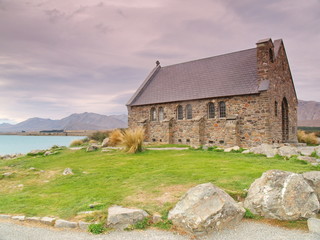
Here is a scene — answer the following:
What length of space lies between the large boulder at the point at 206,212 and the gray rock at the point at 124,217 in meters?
0.73

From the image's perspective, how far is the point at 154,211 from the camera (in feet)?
21.9

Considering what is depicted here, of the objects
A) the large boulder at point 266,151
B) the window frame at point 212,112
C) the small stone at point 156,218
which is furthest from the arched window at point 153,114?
the small stone at point 156,218

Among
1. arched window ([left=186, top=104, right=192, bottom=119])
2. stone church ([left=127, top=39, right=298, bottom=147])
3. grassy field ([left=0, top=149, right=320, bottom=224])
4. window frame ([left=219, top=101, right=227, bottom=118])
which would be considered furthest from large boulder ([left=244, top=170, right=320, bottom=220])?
arched window ([left=186, top=104, right=192, bottom=119])

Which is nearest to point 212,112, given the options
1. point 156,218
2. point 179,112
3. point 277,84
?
point 179,112

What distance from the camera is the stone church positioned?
2203cm

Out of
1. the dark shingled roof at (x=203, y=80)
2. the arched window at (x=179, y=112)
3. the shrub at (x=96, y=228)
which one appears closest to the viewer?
the shrub at (x=96, y=228)

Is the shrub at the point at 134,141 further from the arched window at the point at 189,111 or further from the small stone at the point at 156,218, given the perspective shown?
the small stone at the point at 156,218

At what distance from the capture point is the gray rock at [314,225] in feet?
18.8

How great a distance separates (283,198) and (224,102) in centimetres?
1827

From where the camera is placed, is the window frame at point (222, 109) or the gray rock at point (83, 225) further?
the window frame at point (222, 109)

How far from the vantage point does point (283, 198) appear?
645 centimetres

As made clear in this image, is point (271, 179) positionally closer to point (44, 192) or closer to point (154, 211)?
point (154, 211)

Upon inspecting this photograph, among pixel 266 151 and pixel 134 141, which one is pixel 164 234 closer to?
pixel 266 151

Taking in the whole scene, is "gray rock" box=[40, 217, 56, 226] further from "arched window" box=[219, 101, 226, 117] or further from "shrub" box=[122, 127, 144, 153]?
"arched window" box=[219, 101, 226, 117]
